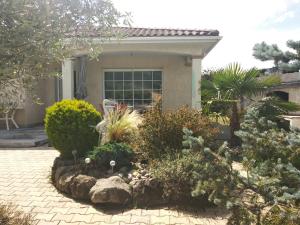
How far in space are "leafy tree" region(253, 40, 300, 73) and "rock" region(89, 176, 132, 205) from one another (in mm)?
31778

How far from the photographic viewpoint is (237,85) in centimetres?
932

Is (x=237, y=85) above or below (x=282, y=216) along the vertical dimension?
above

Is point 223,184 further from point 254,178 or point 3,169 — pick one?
point 3,169

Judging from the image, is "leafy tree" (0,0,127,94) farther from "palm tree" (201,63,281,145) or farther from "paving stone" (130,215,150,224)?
"palm tree" (201,63,281,145)

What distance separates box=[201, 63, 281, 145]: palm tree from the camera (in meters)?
9.31

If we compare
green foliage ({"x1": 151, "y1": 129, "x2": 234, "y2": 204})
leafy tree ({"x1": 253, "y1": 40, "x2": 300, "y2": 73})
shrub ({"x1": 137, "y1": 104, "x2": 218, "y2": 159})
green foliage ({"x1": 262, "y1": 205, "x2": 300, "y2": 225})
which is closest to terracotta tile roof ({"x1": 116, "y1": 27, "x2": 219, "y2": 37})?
shrub ({"x1": 137, "y1": 104, "x2": 218, "y2": 159})

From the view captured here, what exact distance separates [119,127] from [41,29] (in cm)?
443

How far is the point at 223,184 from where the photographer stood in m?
3.66

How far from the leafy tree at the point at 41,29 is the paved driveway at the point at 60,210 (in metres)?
2.33

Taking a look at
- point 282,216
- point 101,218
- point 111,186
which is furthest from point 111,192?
point 282,216

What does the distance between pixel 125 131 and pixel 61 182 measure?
192 cm

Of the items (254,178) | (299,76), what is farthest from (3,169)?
(299,76)

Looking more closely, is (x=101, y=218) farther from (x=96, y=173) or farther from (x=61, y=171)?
(x=61, y=171)

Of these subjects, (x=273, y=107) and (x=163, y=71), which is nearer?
(x=273, y=107)
